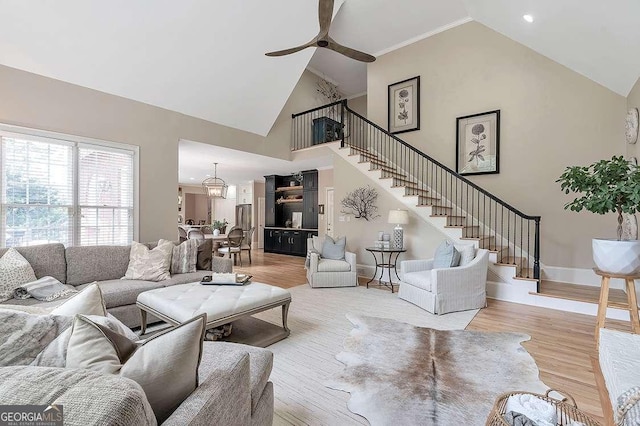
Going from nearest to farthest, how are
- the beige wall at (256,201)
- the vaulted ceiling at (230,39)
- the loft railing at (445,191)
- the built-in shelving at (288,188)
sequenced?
the vaulted ceiling at (230,39) → the loft railing at (445,191) → the built-in shelving at (288,188) → the beige wall at (256,201)

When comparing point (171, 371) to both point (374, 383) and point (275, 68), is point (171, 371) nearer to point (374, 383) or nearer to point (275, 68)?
point (374, 383)

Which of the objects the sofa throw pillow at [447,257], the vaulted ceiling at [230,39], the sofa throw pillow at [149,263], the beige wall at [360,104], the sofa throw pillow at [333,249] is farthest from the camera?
the beige wall at [360,104]

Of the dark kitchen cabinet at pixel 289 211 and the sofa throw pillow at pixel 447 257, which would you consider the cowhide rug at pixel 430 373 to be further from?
the dark kitchen cabinet at pixel 289 211

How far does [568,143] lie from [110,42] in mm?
6820

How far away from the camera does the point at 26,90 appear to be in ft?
11.3

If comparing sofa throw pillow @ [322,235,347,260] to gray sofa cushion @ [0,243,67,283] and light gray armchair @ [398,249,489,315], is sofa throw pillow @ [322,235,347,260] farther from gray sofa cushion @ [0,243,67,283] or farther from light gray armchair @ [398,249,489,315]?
gray sofa cushion @ [0,243,67,283]

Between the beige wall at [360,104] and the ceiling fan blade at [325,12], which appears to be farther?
the beige wall at [360,104]

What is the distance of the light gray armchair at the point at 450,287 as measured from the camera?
3736mm

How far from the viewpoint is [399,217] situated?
197 inches

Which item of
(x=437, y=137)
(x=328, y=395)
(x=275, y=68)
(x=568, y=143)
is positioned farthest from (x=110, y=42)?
(x=568, y=143)

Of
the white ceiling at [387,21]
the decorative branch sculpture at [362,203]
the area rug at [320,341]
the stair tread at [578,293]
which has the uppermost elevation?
the white ceiling at [387,21]

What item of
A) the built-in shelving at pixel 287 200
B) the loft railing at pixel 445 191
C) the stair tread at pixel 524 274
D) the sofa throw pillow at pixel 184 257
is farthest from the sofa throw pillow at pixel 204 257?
the built-in shelving at pixel 287 200

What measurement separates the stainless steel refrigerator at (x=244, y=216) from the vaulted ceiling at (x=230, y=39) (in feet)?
17.4

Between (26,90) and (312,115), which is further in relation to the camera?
(312,115)
